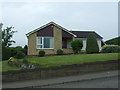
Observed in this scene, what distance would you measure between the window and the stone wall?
14.7 meters

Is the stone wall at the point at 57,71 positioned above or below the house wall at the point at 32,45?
below

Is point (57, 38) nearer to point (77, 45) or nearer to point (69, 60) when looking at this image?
point (77, 45)

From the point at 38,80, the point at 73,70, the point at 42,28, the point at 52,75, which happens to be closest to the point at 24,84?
the point at 38,80

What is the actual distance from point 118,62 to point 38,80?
6562mm

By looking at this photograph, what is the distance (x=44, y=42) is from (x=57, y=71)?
1554 cm

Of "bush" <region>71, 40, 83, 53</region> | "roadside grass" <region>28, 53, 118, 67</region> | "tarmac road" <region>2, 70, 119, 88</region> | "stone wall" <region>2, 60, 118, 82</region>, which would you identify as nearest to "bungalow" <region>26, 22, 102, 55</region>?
"bush" <region>71, 40, 83, 53</region>

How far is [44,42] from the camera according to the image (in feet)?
97.1

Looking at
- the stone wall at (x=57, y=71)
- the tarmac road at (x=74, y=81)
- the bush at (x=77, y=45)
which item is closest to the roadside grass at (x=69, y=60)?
the stone wall at (x=57, y=71)

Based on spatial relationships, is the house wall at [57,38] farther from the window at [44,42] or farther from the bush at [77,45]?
the bush at [77,45]

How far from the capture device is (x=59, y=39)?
3058cm

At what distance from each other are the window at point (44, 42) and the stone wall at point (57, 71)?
14.7 meters

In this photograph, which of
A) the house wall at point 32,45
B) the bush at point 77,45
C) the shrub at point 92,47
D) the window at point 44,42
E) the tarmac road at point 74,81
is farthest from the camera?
the window at point 44,42

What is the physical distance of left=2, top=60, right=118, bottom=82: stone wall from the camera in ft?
44.2

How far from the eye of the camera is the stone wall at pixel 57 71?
13.5 metres
